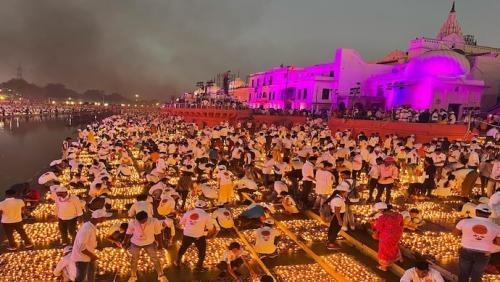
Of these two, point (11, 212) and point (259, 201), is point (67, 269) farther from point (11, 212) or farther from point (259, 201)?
point (259, 201)

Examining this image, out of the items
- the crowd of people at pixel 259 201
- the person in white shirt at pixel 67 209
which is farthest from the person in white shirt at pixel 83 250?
the person in white shirt at pixel 67 209

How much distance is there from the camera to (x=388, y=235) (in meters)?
7.07

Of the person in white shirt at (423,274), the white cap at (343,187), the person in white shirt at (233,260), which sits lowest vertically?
the person in white shirt at (233,260)

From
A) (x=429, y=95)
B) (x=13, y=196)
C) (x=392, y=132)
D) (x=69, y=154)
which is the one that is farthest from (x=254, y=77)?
(x=13, y=196)

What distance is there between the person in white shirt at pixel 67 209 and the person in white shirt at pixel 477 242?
737 centimetres

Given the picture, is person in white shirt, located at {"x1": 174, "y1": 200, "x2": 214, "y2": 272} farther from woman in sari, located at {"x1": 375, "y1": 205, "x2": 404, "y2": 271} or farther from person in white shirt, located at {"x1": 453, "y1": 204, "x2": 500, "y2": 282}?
person in white shirt, located at {"x1": 453, "y1": 204, "x2": 500, "y2": 282}

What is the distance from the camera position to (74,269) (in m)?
5.72

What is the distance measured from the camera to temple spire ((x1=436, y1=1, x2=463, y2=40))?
166 feet

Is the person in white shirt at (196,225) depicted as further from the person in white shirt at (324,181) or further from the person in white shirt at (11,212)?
the person in white shirt at (11,212)

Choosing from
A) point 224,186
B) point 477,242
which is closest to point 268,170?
point 224,186

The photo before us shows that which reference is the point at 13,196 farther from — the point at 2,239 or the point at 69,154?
the point at 69,154

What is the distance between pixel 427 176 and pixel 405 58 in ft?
132

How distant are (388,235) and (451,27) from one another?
176 ft

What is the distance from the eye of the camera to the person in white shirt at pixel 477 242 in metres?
5.59
